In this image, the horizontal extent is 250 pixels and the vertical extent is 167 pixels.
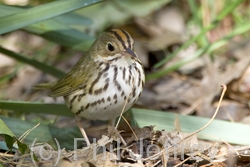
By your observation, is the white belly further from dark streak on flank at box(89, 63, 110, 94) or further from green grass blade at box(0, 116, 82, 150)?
green grass blade at box(0, 116, 82, 150)

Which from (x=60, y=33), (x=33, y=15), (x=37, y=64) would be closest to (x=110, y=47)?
(x=33, y=15)

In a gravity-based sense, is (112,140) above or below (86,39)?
below

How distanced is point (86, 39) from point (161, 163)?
52.5 inches

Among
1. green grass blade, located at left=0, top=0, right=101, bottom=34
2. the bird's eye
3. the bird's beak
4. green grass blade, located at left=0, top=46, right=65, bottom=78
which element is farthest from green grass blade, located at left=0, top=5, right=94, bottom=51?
the bird's beak

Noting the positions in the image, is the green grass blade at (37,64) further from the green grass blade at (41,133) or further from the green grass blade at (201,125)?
the green grass blade at (201,125)

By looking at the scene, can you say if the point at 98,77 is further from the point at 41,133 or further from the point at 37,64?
the point at 37,64

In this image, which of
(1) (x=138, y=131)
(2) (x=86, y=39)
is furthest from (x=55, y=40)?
(1) (x=138, y=131)

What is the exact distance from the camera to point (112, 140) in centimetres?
294

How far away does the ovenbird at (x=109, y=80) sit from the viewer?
3191 millimetres

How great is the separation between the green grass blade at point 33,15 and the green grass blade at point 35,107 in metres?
0.48

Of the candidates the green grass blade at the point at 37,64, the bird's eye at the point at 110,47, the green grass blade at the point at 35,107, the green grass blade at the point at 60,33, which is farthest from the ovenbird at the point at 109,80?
the green grass blade at the point at 37,64

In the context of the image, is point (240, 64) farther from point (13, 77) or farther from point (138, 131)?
point (13, 77)

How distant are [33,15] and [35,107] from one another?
613mm

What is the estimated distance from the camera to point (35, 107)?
11.9 feet
